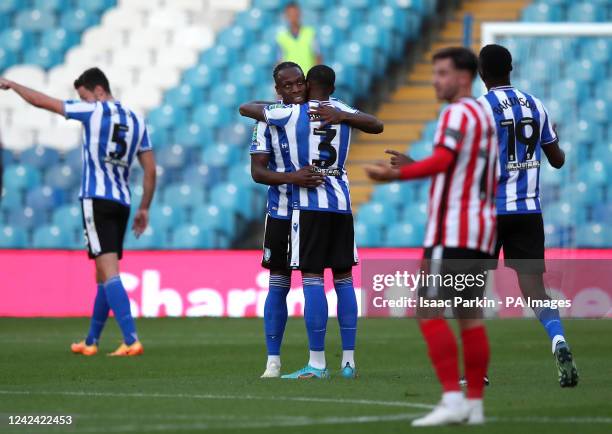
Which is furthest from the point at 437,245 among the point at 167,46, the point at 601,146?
the point at 167,46

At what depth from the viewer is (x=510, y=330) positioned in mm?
12844

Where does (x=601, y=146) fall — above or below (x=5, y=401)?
above

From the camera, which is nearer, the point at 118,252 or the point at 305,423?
the point at 305,423

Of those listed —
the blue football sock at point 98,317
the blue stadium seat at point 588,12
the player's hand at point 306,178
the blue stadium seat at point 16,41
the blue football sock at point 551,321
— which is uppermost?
the blue stadium seat at point 588,12

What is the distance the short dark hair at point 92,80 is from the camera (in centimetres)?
1005

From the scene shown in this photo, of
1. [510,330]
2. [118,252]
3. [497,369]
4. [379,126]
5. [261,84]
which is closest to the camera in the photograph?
[379,126]

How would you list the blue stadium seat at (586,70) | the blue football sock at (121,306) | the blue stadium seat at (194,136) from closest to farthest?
the blue football sock at (121,306) → the blue stadium seat at (586,70) → the blue stadium seat at (194,136)

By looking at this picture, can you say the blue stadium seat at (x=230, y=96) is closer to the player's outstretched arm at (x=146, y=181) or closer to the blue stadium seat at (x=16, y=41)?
the blue stadium seat at (x=16, y=41)

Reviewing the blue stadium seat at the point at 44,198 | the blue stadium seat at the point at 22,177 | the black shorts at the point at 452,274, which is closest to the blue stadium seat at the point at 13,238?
the blue stadium seat at the point at 44,198

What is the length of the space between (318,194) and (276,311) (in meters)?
0.82

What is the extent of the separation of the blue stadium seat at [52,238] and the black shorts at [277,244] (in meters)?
9.19

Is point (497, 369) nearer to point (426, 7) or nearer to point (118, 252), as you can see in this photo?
point (118, 252)

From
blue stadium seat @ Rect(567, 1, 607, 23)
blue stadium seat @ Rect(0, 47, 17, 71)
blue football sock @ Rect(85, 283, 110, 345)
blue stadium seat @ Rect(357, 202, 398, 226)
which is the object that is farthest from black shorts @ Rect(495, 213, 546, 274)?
blue stadium seat @ Rect(0, 47, 17, 71)

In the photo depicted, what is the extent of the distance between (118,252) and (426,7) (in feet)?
33.5
